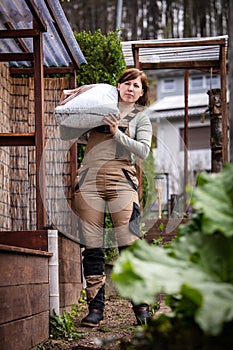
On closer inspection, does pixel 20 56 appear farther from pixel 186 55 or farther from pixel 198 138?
pixel 198 138

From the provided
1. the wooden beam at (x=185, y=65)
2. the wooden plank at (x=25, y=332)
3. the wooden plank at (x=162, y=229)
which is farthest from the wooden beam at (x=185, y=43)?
the wooden plank at (x=25, y=332)

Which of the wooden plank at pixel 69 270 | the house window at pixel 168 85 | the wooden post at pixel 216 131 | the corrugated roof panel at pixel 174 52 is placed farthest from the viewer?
the house window at pixel 168 85

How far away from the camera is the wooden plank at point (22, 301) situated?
3195mm

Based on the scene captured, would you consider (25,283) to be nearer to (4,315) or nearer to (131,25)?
(4,315)

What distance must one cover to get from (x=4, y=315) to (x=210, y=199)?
1.75m

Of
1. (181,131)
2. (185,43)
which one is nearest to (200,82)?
Result: (181,131)

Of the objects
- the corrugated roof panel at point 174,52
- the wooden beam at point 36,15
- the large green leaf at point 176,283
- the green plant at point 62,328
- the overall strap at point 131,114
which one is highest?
the corrugated roof panel at point 174,52

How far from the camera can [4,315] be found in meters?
3.17

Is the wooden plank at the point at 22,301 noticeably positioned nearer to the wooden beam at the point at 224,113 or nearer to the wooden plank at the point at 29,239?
the wooden plank at the point at 29,239

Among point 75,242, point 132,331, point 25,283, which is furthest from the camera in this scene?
point 75,242

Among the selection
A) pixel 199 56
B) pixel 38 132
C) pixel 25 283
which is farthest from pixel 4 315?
pixel 199 56

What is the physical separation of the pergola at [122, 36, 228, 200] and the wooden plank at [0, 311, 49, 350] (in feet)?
13.9

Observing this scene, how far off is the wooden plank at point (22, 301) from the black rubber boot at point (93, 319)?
0.31 m

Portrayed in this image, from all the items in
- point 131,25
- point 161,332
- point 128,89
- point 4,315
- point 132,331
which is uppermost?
point 131,25
